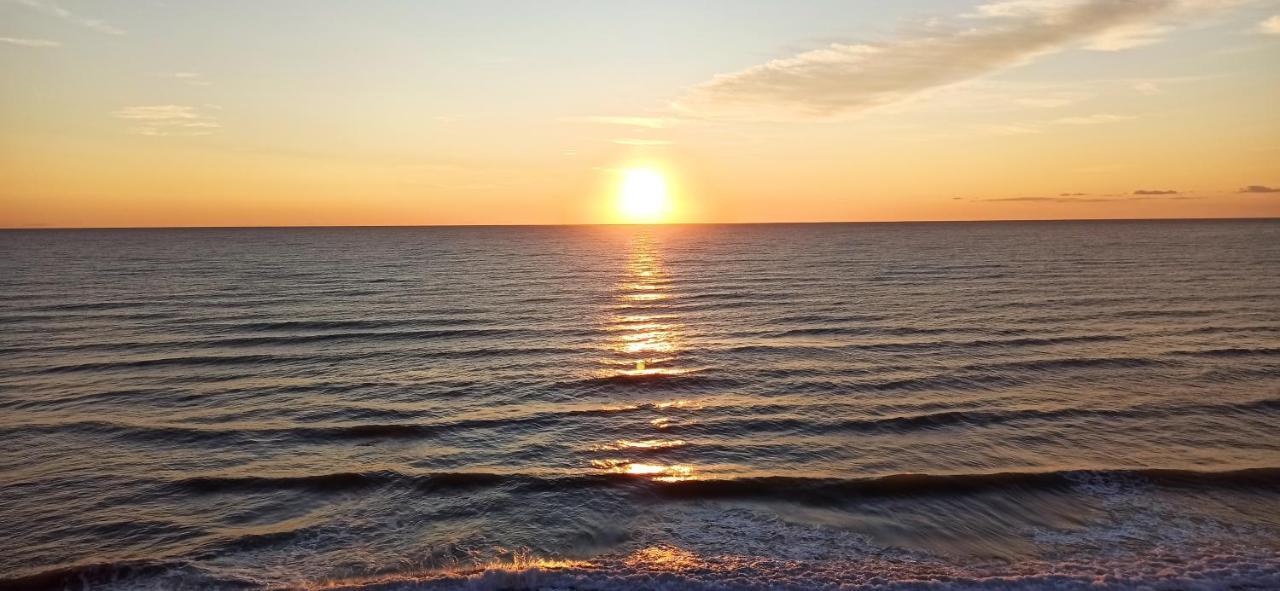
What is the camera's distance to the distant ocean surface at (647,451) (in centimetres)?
1137

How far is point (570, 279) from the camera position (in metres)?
66.3

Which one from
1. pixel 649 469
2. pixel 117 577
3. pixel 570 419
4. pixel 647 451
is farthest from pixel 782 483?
pixel 117 577

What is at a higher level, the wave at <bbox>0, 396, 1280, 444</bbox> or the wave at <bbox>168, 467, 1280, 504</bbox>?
the wave at <bbox>0, 396, 1280, 444</bbox>

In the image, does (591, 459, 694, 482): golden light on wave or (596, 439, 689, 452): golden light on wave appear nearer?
(591, 459, 694, 482): golden light on wave

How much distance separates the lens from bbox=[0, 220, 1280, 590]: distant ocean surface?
448 inches

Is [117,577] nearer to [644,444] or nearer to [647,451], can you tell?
[647,451]

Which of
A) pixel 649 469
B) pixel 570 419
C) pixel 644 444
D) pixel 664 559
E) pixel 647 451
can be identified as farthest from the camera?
pixel 570 419

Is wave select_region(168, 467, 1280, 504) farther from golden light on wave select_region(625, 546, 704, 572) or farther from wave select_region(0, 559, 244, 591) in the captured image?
wave select_region(0, 559, 244, 591)

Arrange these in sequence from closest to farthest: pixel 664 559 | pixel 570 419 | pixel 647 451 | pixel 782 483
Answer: pixel 664 559, pixel 782 483, pixel 647 451, pixel 570 419

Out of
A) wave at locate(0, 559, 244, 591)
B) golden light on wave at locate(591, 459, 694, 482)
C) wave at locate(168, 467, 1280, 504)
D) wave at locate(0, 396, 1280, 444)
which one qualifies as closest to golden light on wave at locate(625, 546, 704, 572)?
wave at locate(168, 467, 1280, 504)

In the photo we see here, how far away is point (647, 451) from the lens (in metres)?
16.8

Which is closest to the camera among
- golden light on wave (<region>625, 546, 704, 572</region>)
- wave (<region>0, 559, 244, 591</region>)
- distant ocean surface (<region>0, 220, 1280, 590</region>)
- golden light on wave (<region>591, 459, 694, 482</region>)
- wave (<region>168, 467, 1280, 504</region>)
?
wave (<region>0, 559, 244, 591</region>)

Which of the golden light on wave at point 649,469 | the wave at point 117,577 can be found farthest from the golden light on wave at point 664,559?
the wave at point 117,577

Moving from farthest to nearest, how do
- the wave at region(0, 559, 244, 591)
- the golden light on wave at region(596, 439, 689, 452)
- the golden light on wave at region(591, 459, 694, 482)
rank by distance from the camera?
the golden light on wave at region(596, 439, 689, 452)
the golden light on wave at region(591, 459, 694, 482)
the wave at region(0, 559, 244, 591)
